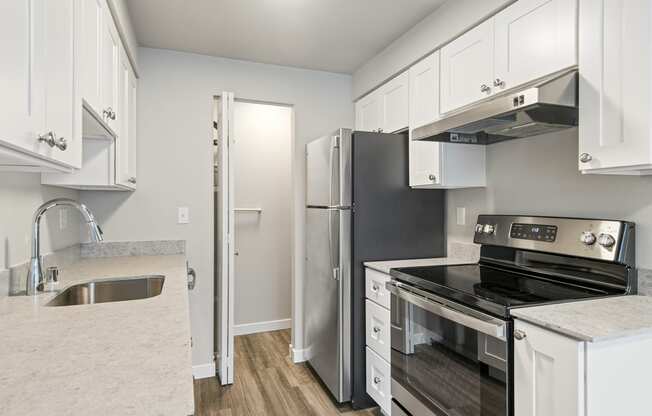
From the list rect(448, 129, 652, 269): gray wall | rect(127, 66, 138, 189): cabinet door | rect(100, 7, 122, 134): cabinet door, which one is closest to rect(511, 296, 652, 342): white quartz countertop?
rect(448, 129, 652, 269): gray wall

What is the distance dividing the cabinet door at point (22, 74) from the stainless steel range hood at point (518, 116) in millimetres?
1485

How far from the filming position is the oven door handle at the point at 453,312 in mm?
1289

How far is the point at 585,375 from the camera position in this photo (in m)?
1.04

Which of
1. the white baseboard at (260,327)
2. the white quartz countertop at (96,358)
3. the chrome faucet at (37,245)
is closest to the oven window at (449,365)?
the white quartz countertop at (96,358)

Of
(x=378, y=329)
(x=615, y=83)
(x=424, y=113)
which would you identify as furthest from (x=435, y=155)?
(x=378, y=329)

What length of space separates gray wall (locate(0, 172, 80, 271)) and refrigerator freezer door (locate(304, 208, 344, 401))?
58.6 inches

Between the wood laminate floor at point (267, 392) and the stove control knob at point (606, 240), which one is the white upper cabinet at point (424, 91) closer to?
the stove control knob at point (606, 240)

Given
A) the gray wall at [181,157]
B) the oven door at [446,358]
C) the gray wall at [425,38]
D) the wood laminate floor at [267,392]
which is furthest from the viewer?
the gray wall at [181,157]

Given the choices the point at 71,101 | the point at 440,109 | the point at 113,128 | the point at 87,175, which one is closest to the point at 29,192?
the point at 87,175

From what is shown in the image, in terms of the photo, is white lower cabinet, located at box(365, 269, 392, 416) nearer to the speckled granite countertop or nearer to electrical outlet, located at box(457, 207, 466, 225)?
the speckled granite countertop

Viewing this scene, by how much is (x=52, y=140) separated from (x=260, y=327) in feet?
10.3

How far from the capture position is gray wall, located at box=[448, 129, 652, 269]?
145 centimetres

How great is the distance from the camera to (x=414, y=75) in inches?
93.0

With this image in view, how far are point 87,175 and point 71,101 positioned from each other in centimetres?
78
